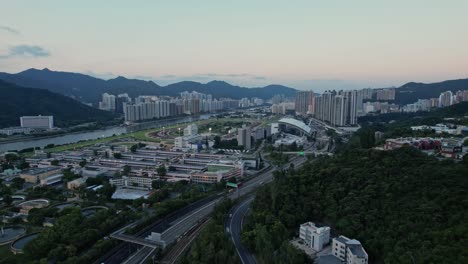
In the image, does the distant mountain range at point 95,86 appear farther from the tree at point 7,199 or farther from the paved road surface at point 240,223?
the paved road surface at point 240,223

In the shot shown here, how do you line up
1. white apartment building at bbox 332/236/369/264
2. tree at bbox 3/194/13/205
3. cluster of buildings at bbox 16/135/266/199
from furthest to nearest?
cluster of buildings at bbox 16/135/266/199, tree at bbox 3/194/13/205, white apartment building at bbox 332/236/369/264

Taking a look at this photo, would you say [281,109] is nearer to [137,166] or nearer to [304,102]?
[304,102]

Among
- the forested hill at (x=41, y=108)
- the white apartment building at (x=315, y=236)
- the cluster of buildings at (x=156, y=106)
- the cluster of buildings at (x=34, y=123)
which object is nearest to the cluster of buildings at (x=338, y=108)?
the cluster of buildings at (x=156, y=106)

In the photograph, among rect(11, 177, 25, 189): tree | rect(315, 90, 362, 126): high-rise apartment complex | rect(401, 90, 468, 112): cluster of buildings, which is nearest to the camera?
rect(11, 177, 25, 189): tree

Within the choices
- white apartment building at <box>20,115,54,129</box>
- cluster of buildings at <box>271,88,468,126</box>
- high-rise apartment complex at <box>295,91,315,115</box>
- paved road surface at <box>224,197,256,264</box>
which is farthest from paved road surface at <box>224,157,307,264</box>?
high-rise apartment complex at <box>295,91,315,115</box>

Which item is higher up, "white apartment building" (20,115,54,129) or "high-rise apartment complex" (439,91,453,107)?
"high-rise apartment complex" (439,91,453,107)

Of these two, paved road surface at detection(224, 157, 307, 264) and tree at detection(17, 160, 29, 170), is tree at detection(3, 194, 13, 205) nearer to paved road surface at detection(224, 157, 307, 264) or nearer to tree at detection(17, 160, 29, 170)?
tree at detection(17, 160, 29, 170)

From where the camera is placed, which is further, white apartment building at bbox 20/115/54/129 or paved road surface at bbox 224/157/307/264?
white apartment building at bbox 20/115/54/129

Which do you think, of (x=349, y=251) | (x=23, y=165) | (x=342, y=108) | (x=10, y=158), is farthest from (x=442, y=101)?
(x=10, y=158)
